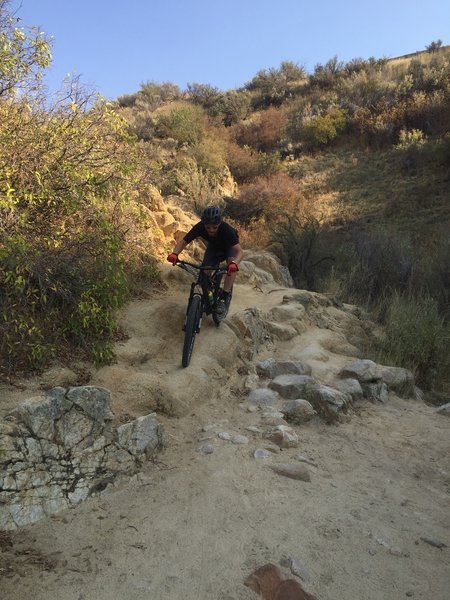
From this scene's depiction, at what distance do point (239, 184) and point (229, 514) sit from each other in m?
14.3

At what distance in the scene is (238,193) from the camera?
14766 millimetres

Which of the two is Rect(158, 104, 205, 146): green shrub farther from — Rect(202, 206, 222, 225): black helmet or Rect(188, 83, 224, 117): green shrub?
Rect(202, 206, 222, 225): black helmet

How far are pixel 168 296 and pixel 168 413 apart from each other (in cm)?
274

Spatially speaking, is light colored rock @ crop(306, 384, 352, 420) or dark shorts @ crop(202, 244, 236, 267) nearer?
light colored rock @ crop(306, 384, 352, 420)

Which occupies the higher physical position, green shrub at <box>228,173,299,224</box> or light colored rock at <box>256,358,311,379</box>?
green shrub at <box>228,173,299,224</box>

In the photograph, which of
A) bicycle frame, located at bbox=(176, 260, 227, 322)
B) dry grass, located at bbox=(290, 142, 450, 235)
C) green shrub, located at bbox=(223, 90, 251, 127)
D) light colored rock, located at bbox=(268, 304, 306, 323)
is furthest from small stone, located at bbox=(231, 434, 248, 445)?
green shrub, located at bbox=(223, 90, 251, 127)

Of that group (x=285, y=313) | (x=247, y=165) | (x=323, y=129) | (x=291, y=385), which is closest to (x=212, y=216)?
(x=291, y=385)

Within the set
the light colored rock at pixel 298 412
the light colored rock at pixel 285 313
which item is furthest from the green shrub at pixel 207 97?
the light colored rock at pixel 298 412

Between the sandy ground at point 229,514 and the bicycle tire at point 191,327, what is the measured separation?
0.17 metres

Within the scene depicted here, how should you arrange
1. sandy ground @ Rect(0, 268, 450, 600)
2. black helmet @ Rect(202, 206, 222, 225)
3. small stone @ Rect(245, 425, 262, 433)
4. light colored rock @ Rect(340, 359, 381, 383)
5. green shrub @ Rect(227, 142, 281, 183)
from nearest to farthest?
1. sandy ground @ Rect(0, 268, 450, 600)
2. small stone @ Rect(245, 425, 262, 433)
3. black helmet @ Rect(202, 206, 222, 225)
4. light colored rock @ Rect(340, 359, 381, 383)
5. green shrub @ Rect(227, 142, 281, 183)

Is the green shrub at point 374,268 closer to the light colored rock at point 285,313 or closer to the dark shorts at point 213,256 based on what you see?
the light colored rock at point 285,313

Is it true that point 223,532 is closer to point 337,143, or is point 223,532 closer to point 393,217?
point 393,217

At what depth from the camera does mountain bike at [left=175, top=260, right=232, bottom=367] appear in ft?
16.7

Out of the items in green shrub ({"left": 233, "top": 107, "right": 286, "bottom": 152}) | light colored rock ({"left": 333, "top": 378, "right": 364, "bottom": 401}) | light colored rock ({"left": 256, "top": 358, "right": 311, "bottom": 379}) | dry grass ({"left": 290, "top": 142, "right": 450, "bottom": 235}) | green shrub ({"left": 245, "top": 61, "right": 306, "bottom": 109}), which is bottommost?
light colored rock ({"left": 333, "top": 378, "right": 364, "bottom": 401})
